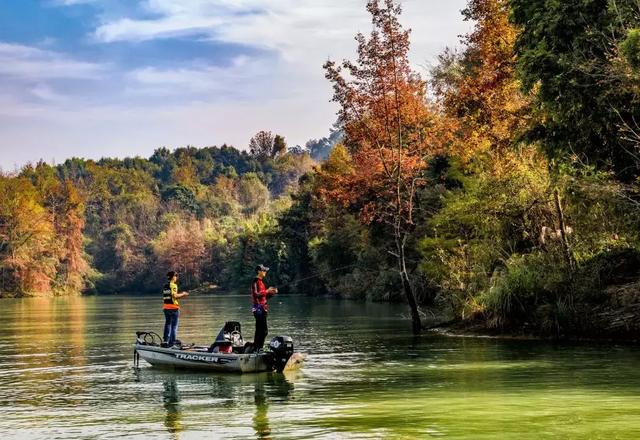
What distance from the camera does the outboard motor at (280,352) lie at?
73.2 ft

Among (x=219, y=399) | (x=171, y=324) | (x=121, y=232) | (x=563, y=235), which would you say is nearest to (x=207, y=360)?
(x=171, y=324)

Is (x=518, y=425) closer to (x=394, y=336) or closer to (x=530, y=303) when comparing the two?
(x=530, y=303)

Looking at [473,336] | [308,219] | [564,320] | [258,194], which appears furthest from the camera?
[258,194]

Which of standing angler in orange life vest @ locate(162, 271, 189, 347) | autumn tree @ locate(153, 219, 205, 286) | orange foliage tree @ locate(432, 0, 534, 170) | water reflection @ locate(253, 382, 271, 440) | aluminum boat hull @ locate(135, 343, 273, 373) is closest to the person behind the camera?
water reflection @ locate(253, 382, 271, 440)

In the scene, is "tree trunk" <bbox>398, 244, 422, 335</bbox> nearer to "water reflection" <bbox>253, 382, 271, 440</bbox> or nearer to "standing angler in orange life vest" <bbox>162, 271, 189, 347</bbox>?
"standing angler in orange life vest" <bbox>162, 271, 189, 347</bbox>

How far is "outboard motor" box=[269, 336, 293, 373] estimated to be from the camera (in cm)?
2231

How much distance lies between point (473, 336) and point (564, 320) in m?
3.61

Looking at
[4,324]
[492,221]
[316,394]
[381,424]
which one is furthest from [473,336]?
[4,324]

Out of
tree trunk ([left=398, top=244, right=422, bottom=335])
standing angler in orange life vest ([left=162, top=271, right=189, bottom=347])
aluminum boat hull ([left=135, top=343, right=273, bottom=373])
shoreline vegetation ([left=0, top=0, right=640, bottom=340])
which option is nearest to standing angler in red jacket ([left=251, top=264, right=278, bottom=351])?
aluminum boat hull ([left=135, top=343, right=273, bottom=373])

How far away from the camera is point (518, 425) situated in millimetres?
14461

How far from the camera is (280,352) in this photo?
22.3 meters

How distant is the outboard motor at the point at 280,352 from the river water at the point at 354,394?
36 centimetres

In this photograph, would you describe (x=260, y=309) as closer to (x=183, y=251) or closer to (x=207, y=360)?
(x=207, y=360)

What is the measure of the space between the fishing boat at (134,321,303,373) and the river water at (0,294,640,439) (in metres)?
0.29
